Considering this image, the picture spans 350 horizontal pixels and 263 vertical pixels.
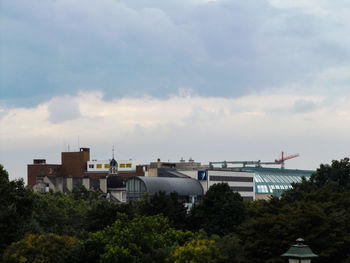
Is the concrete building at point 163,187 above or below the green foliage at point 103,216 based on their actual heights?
above

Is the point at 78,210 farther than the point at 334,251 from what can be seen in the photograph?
Yes

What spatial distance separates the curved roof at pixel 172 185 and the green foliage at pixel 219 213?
6048cm

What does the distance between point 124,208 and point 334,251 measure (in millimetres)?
34703

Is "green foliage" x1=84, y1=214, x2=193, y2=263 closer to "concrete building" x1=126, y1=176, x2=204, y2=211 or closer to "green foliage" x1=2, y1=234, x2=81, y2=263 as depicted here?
"green foliage" x1=2, y1=234, x2=81, y2=263

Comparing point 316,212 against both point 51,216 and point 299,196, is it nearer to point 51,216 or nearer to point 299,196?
point 299,196

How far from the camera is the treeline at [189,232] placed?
63344 millimetres

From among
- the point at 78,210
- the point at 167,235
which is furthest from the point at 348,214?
the point at 78,210

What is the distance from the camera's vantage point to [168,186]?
17238cm

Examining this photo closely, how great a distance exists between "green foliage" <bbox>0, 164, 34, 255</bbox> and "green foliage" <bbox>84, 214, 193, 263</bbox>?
10430mm

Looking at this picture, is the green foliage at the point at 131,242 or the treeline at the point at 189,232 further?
the green foliage at the point at 131,242

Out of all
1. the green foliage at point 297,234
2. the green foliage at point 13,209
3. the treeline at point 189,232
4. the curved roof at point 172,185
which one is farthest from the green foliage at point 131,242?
the curved roof at point 172,185

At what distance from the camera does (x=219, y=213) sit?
9531cm

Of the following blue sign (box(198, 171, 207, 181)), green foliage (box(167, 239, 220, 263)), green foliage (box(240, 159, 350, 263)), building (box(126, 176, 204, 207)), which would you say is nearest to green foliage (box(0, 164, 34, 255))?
green foliage (box(167, 239, 220, 263))

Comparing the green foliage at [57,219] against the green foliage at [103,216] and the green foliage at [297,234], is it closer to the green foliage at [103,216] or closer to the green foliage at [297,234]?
the green foliage at [103,216]
